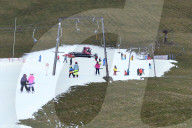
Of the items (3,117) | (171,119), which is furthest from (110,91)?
(3,117)

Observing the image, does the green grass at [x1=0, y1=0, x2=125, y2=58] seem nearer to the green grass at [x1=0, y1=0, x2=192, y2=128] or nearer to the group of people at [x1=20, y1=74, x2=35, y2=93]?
the green grass at [x1=0, y1=0, x2=192, y2=128]

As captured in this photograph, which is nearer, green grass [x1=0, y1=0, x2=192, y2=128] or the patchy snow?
green grass [x1=0, y1=0, x2=192, y2=128]

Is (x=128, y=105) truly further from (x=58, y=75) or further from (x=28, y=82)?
(x=58, y=75)

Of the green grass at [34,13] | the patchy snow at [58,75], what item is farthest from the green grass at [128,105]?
the green grass at [34,13]

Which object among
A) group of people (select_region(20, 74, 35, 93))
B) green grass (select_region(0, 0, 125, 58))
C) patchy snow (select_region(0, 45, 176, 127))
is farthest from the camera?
green grass (select_region(0, 0, 125, 58))

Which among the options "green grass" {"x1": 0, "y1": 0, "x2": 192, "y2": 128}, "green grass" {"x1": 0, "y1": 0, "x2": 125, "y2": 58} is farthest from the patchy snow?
"green grass" {"x1": 0, "y1": 0, "x2": 125, "y2": 58}

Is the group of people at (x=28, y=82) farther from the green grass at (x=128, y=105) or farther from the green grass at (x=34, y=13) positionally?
the green grass at (x=34, y=13)

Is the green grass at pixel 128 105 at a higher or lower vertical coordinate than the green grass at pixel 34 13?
lower

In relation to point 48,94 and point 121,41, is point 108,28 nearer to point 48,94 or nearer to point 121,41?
point 121,41

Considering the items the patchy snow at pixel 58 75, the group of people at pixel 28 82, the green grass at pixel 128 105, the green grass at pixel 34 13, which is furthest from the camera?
the green grass at pixel 34 13

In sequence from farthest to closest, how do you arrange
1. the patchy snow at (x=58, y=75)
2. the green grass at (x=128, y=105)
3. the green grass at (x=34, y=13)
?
the green grass at (x=34, y=13) < the patchy snow at (x=58, y=75) < the green grass at (x=128, y=105)

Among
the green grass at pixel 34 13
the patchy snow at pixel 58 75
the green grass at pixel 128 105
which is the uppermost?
the green grass at pixel 34 13
